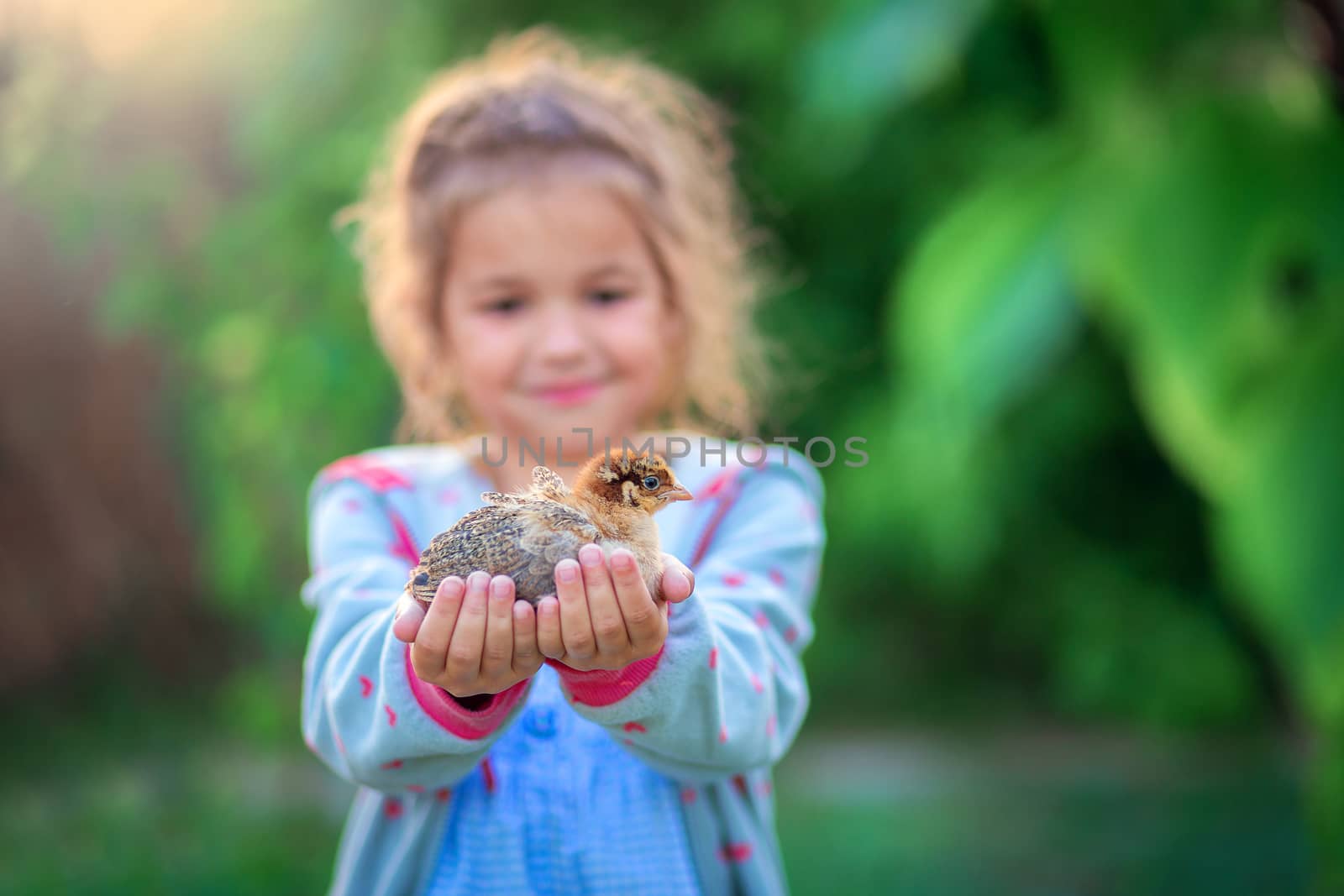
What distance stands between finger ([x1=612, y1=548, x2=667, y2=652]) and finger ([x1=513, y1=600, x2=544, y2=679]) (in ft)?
0.21

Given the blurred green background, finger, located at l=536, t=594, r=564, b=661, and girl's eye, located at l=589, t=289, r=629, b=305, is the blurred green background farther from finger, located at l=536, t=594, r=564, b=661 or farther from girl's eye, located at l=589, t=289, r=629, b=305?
finger, located at l=536, t=594, r=564, b=661

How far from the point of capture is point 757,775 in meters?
1.43

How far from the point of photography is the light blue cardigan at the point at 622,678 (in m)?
1.00

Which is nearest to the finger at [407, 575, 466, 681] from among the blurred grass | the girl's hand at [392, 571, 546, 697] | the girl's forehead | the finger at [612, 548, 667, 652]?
the girl's hand at [392, 571, 546, 697]

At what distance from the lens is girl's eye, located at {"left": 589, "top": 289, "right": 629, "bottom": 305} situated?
4.15 ft

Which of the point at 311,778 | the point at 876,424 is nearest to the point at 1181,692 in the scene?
the point at 876,424

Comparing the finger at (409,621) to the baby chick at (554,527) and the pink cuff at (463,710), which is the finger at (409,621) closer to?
the baby chick at (554,527)

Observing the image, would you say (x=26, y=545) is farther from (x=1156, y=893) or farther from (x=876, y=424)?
(x=1156, y=893)

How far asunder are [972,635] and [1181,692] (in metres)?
0.86

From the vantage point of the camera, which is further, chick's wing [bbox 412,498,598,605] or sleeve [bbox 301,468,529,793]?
sleeve [bbox 301,468,529,793]

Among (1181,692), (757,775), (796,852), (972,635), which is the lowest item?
(757,775)

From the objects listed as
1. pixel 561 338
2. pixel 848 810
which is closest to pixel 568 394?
pixel 561 338

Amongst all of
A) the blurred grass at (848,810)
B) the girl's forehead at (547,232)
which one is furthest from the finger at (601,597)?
the blurred grass at (848,810)

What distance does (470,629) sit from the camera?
81 cm
